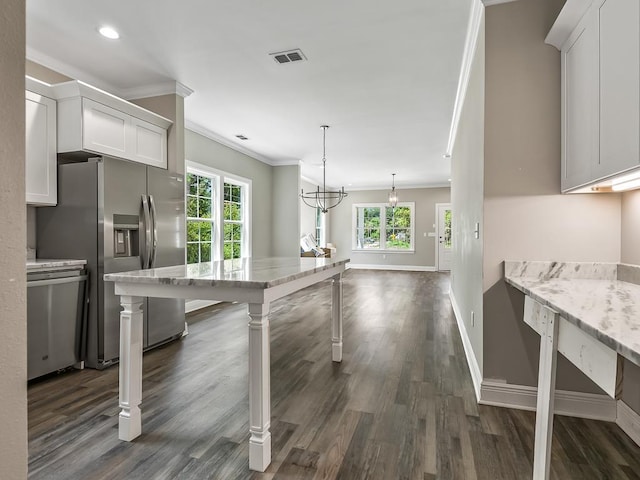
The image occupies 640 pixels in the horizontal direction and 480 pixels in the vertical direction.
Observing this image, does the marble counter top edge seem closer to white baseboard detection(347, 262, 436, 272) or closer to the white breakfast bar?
the white breakfast bar

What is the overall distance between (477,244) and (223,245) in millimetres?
4077

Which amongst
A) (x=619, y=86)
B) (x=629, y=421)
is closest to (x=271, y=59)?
(x=619, y=86)

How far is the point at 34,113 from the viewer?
9.21ft

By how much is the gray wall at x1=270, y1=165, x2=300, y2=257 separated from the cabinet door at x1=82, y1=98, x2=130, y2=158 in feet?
13.1

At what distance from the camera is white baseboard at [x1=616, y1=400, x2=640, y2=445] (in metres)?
1.85

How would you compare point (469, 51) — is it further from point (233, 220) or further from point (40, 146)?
point (233, 220)

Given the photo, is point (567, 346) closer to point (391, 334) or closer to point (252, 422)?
point (252, 422)

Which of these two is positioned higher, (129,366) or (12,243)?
(12,243)

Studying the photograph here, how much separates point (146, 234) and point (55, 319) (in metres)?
0.95

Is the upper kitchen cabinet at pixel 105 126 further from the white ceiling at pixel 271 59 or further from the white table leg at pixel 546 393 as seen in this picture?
the white table leg at pixel 546 393

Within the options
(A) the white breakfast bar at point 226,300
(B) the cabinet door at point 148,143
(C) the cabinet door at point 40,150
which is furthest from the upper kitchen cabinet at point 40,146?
(A) the white breakfast bar at point 226,300

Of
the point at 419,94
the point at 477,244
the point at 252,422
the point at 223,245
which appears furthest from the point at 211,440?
the point at 223,245

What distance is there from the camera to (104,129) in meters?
3.14

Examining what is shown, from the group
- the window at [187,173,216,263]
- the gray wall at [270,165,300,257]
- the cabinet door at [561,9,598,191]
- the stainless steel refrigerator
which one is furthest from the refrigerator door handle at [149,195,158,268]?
the gray wall at [270,165,300,257]
